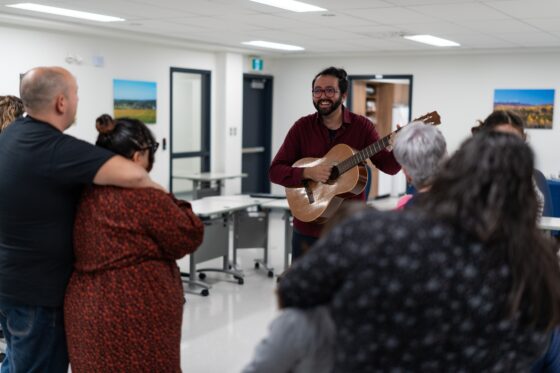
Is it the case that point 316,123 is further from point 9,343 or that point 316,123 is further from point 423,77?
point 423,77

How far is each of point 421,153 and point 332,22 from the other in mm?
5519

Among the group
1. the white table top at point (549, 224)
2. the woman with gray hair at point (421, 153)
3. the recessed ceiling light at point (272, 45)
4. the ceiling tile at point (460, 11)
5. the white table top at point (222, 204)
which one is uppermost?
the ceiling tile at point (460, 11)

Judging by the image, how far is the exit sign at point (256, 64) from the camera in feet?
37.1

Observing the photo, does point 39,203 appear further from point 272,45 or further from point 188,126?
point 188,126

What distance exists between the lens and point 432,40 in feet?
29.1

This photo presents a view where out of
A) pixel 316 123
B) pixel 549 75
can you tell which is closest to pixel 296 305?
pixel 316 123

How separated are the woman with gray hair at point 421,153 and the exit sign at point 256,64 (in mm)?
9577

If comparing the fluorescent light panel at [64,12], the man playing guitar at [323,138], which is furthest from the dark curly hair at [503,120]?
the fluorescent light panel at [64,12]

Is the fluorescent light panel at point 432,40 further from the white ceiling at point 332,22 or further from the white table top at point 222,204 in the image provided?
the white table top at point 222,204

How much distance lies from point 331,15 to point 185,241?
4924 mm

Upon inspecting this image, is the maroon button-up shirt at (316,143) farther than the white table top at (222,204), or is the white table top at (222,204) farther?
the white table top at (222,204)

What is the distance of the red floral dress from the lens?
2.09m

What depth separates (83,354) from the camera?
2182mm

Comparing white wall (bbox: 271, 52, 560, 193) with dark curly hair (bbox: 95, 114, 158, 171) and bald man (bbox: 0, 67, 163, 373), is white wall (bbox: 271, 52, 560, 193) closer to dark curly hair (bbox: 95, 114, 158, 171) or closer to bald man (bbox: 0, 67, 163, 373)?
dark curly hair (bbox: 95, 114, 158, 171)
